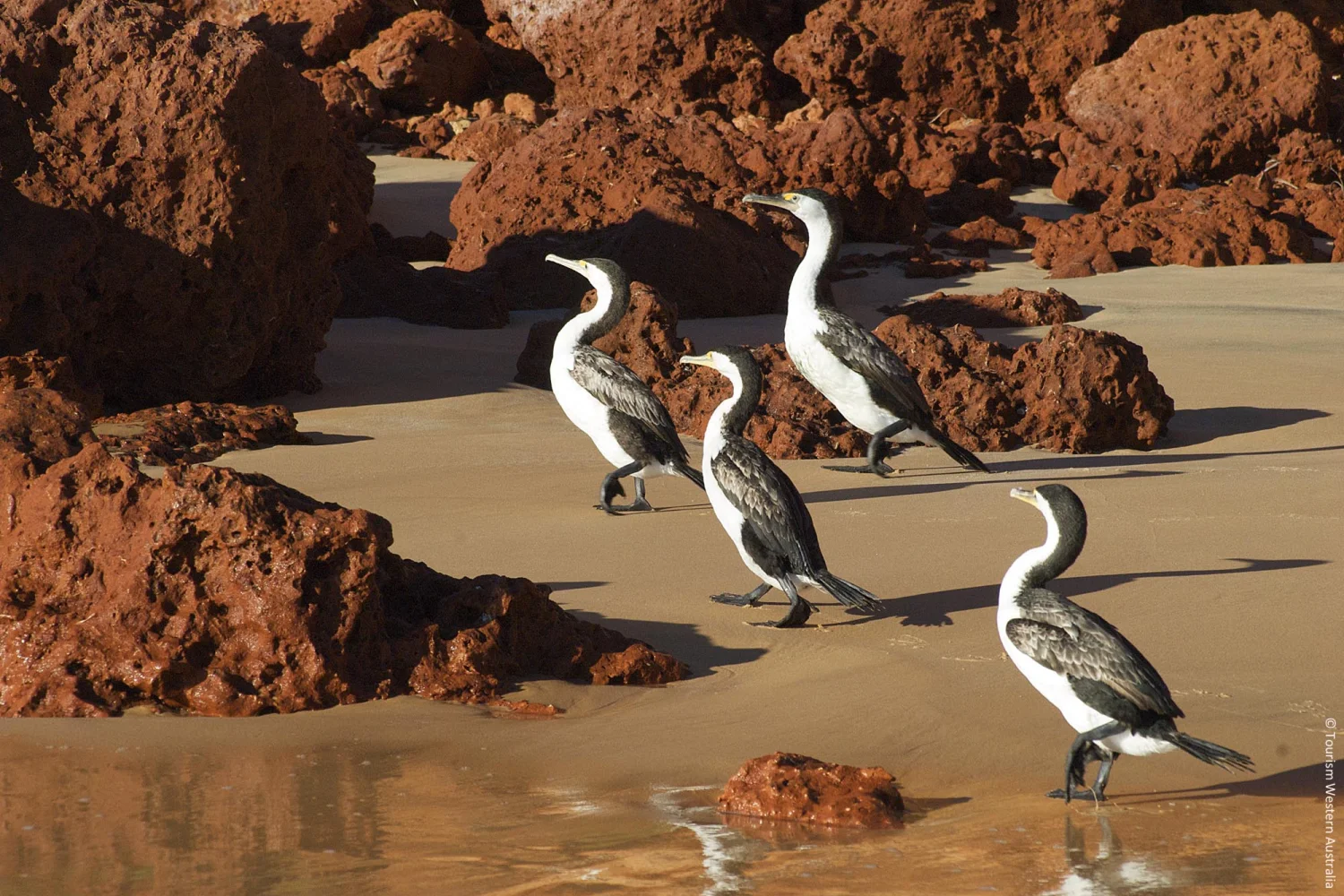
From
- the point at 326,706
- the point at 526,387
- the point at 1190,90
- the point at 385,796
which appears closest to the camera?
the point at 385,796

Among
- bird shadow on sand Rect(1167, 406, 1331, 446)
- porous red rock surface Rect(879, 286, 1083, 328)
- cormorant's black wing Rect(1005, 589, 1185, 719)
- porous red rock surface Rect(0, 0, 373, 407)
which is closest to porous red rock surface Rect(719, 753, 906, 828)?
cormorant's black wing Rect(1005, 589, 1185, 719)

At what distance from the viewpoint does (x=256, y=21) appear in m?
25.2

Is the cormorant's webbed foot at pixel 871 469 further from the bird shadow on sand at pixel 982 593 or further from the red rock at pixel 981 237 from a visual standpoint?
the red rock at pixel 981 237

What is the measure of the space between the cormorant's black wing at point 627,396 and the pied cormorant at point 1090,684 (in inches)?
148

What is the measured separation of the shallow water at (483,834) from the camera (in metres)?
3.70

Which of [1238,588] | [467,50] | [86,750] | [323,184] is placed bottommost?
[86,750]

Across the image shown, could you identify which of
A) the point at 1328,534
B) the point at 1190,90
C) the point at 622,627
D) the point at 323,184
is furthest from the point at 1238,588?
the point at 1190,90

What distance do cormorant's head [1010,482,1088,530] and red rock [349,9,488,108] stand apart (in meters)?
21.2

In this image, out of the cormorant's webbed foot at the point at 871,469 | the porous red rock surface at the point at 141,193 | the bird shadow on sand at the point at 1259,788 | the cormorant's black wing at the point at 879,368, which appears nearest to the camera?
the bird shadow on sand at the point at 1259,788

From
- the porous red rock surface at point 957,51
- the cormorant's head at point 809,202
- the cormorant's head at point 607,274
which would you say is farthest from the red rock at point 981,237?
the cormorant's head at point 607,274

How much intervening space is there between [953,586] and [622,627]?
4.77ft

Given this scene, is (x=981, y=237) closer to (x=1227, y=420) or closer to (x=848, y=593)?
(x=1227, y=420)

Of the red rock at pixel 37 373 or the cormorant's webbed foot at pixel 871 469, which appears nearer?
the cormorant's webbed foot at pixel 871 469

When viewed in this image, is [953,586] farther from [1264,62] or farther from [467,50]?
[467,50]
